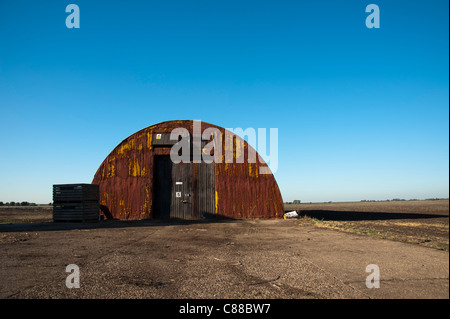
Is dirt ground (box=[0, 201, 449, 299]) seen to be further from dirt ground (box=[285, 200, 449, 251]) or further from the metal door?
the metal door

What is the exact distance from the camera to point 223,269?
504 cm

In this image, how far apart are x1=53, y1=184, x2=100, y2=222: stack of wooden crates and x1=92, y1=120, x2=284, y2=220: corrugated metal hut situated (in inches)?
56.2

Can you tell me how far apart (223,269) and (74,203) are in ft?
40.8

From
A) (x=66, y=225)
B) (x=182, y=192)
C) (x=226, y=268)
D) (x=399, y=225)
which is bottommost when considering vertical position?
(x=399, y=225)

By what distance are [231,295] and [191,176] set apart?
43.0ft

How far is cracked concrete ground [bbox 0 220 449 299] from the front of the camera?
148 inches

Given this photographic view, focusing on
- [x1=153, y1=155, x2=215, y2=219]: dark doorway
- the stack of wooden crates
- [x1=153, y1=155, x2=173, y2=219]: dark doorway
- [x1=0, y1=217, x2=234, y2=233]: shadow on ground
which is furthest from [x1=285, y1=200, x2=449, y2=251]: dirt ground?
the stack of wooden crates

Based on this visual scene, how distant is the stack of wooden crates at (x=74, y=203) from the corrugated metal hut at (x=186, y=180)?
1428 millimetres

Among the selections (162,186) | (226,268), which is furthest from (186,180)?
(226,268)

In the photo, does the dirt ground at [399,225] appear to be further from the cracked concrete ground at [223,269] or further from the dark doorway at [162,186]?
the dark doorway at [162,186]

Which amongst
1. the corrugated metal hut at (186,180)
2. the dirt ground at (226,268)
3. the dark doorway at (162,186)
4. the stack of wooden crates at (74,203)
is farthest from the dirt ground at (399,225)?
the stack of wooden crates at (74,203)

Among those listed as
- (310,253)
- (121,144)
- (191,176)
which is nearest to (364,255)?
(310,253)

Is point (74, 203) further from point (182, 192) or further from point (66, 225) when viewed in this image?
point (182, 192)
